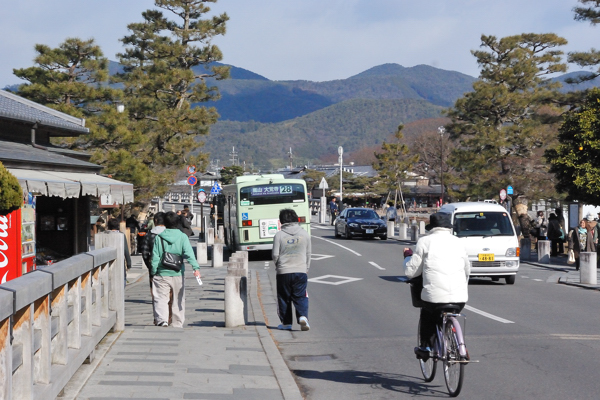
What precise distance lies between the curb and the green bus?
11.8 m

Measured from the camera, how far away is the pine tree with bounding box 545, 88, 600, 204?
23866mm

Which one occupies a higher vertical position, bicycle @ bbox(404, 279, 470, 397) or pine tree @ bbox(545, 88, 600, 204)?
pine tree @ bbox(545, 88, 600, 204)

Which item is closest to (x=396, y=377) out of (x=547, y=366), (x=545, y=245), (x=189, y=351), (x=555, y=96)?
(x=547, y=366)

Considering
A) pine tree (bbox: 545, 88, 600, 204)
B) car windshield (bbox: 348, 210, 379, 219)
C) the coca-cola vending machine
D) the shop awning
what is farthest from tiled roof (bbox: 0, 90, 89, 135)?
car windshield (bbox: 348, 210, 379, 219)

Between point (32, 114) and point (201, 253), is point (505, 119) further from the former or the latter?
point (32, 114)

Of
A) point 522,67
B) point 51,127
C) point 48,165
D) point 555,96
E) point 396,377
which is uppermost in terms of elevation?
point 522,67

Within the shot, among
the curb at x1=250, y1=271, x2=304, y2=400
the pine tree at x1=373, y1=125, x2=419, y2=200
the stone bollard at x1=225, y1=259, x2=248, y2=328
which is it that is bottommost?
the curb at x1=250, y1=271, x2=304, y2=400

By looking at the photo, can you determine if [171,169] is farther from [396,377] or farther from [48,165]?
[396,377]

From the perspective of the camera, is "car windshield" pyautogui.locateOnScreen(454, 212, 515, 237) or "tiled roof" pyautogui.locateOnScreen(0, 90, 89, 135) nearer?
"tiled roof" pyautogui.locateOnScreen(0, 90, 89, 135)

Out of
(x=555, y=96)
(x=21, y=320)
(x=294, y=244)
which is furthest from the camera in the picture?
(x=555, y=96)

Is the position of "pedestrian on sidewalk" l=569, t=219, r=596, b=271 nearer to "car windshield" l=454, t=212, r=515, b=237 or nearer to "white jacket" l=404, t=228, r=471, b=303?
"car windshield" l=454, t=212, r=515, b=237

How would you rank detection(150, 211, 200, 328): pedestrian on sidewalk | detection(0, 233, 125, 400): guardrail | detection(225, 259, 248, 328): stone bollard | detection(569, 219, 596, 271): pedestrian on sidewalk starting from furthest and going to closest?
detection(569, 219, 596, 271): pedestrian on sidewalk
detection(225, 259, 248, 328): stone bollard
detection(150, 211, 200, 328): pedestrian on sidewalk
detection(0, 233, 125, 400): guardrail

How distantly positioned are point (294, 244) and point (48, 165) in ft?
21.5

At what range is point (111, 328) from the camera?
9266mm
